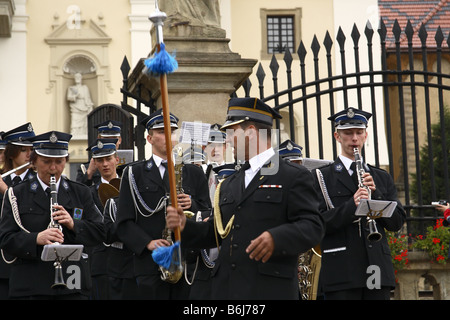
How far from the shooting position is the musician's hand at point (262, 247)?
5.53 meters

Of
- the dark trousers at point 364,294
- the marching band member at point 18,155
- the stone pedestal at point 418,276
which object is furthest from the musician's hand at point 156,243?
the stone pedestal at point 418,276

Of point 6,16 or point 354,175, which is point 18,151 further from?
point 6,16

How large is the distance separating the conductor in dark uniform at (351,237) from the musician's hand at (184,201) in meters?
1.10

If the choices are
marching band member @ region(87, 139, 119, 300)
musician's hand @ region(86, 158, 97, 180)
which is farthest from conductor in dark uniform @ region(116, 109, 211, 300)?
musician's hand @ region(86, 158, 97, 180)

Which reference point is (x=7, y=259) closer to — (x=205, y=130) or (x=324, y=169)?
(x=205, y=130)

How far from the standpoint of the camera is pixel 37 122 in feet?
104

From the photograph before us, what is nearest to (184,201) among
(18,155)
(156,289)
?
(156,289)

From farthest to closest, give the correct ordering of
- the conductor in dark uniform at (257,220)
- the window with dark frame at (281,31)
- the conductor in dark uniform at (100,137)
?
the window with dark frame at (281,31)
the conductor in dark uniform at (100,137)
the conductor in dark uniform at (257,220)

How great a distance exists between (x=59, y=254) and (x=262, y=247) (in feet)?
7.35

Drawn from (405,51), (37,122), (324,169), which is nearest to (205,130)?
(324,169)

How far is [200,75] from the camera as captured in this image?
34.0ft

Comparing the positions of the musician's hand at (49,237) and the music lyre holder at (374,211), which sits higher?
the music lyre holder at (374,211)

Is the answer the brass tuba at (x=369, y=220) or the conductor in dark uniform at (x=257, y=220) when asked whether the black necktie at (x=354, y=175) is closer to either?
the brass tuba at (x=369, y=220)
